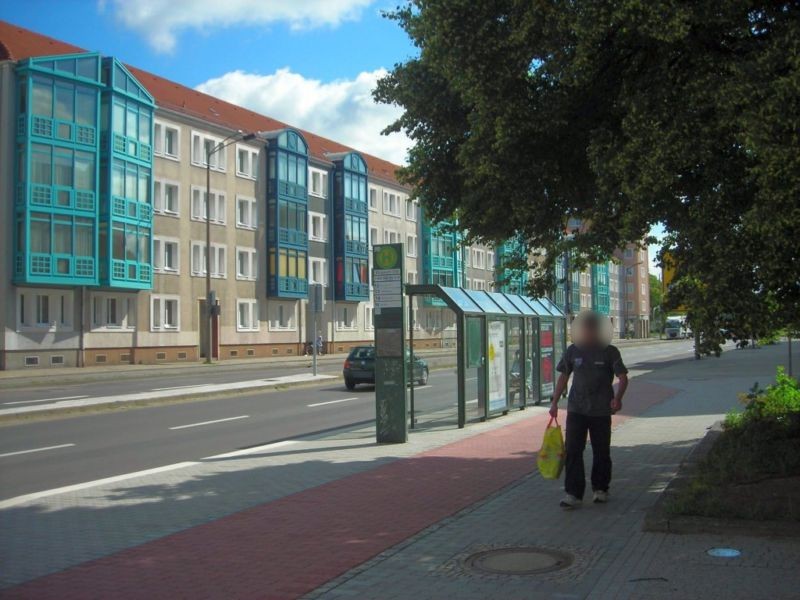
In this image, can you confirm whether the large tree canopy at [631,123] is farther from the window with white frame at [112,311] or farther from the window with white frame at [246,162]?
the window with white frame at [246,162]

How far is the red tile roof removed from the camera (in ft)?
131

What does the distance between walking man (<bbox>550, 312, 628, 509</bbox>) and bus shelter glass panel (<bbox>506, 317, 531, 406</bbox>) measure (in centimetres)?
876

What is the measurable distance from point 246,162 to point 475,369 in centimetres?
3949

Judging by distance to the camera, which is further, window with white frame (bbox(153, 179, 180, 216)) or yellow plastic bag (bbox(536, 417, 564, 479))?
window with white frame (bbox(153, 179, 180, 216))

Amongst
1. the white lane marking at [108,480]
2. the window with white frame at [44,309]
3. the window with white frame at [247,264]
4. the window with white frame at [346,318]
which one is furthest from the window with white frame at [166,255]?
the white lane marking at [108,480]

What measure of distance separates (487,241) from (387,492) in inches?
135

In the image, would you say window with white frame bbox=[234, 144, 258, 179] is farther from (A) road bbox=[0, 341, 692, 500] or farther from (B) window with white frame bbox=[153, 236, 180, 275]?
(A) road bbox=[0, 341, 692, 500]

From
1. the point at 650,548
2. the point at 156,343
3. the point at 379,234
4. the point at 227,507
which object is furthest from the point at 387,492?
the point at 379,234

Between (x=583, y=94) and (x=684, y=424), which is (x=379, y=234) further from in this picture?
(x=583, y=94)

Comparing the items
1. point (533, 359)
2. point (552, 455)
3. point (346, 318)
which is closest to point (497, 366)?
point (533, 359)

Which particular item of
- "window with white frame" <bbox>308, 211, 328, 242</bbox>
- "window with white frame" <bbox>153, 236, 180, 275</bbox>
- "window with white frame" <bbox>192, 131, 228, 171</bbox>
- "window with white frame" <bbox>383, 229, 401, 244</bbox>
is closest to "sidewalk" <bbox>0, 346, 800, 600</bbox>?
"window with white frame" <bbox>153, 236, 180, 275</bbox>

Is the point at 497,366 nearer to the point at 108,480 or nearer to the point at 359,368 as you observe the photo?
the point at 108,480

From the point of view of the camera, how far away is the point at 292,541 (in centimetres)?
652

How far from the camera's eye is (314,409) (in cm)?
1905
